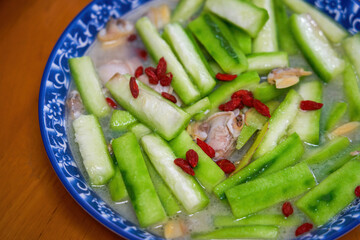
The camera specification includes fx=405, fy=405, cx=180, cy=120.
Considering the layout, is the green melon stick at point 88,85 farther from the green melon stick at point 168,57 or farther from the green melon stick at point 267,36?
the green melon stick at point 267,36

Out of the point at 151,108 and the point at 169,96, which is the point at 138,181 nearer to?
the point at 151,108

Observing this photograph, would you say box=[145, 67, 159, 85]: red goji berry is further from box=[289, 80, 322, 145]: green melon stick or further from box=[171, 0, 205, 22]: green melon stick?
box=[289, 80, 322, 145]: green melon stick

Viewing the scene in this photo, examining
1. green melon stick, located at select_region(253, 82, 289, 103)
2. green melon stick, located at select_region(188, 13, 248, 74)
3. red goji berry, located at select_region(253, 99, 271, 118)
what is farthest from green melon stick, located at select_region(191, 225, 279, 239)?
green melon stick, located at select_region(188, 13, 248, 74)

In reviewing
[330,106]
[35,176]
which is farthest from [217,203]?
[35,176]

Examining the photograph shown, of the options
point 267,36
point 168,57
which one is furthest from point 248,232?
point 267,36

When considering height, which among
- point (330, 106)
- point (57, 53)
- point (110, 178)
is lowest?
point (330, 106)

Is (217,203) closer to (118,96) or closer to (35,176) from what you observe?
(118,96)
